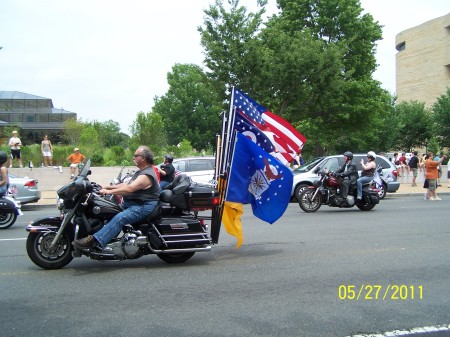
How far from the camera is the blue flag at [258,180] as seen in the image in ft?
22.8

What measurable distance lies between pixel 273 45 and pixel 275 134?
15755 mm

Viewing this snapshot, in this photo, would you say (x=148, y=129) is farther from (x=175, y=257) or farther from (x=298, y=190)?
(x=175, y=257)

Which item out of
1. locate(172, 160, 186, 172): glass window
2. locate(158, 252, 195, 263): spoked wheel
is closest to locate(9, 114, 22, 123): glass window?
locate(172, 160, 186, 172): glass window

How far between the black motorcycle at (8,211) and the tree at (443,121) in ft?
129

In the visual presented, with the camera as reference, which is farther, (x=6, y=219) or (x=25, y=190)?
(x=25, y=190)

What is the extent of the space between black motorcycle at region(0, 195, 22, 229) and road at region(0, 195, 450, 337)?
201 cm

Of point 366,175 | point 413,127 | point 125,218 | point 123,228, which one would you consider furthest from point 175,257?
point 413,127

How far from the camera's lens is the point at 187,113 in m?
62.0

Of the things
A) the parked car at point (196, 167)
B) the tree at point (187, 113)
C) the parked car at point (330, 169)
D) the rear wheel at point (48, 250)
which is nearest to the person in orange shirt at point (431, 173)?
the parked car at point (330, 169)

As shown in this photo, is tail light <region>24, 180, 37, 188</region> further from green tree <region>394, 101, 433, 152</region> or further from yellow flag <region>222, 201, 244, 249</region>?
green tree <region>394, 101, 433, 152</region>

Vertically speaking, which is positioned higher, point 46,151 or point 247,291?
point 46,151

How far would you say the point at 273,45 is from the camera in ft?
73.2

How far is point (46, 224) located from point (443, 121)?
41.7m
